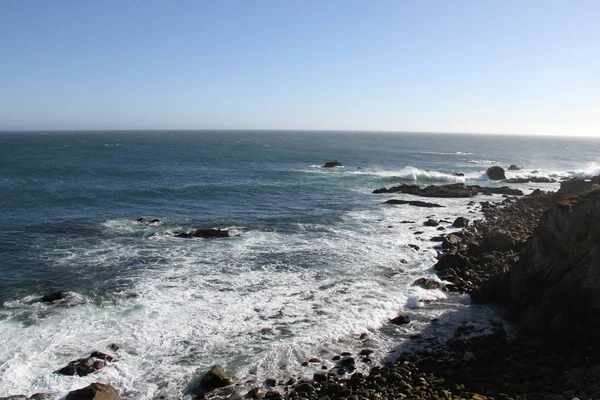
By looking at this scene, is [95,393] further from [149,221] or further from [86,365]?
[149,221]

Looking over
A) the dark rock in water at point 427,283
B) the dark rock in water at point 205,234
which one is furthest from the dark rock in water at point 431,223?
the dark rock in water at point 205,234

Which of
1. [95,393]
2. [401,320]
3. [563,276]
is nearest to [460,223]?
[563,276]

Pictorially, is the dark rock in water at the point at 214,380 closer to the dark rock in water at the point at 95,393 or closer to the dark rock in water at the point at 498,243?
the dark rock in water at the point at 95,393

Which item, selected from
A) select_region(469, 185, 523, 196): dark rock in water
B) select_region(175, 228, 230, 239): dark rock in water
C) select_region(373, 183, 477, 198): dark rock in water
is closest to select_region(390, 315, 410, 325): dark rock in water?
select_region(175, 228, 230, 239): dark rock in water

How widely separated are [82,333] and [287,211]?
84.1 feet

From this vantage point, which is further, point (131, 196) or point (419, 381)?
point (131, 196)

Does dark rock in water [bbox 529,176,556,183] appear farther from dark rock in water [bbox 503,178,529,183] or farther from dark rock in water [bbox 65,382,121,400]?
dark rock in water [bbox 65,382,121,400]

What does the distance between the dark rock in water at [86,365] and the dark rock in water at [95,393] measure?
142cm

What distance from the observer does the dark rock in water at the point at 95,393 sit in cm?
1222

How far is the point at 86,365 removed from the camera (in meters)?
14.3

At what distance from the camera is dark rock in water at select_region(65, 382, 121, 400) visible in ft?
40.1

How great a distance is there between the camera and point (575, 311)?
15836 mm

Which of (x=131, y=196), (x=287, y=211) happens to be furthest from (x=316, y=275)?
(x=131, y=196)

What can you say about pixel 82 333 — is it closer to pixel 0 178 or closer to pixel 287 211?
pixel 287 211
